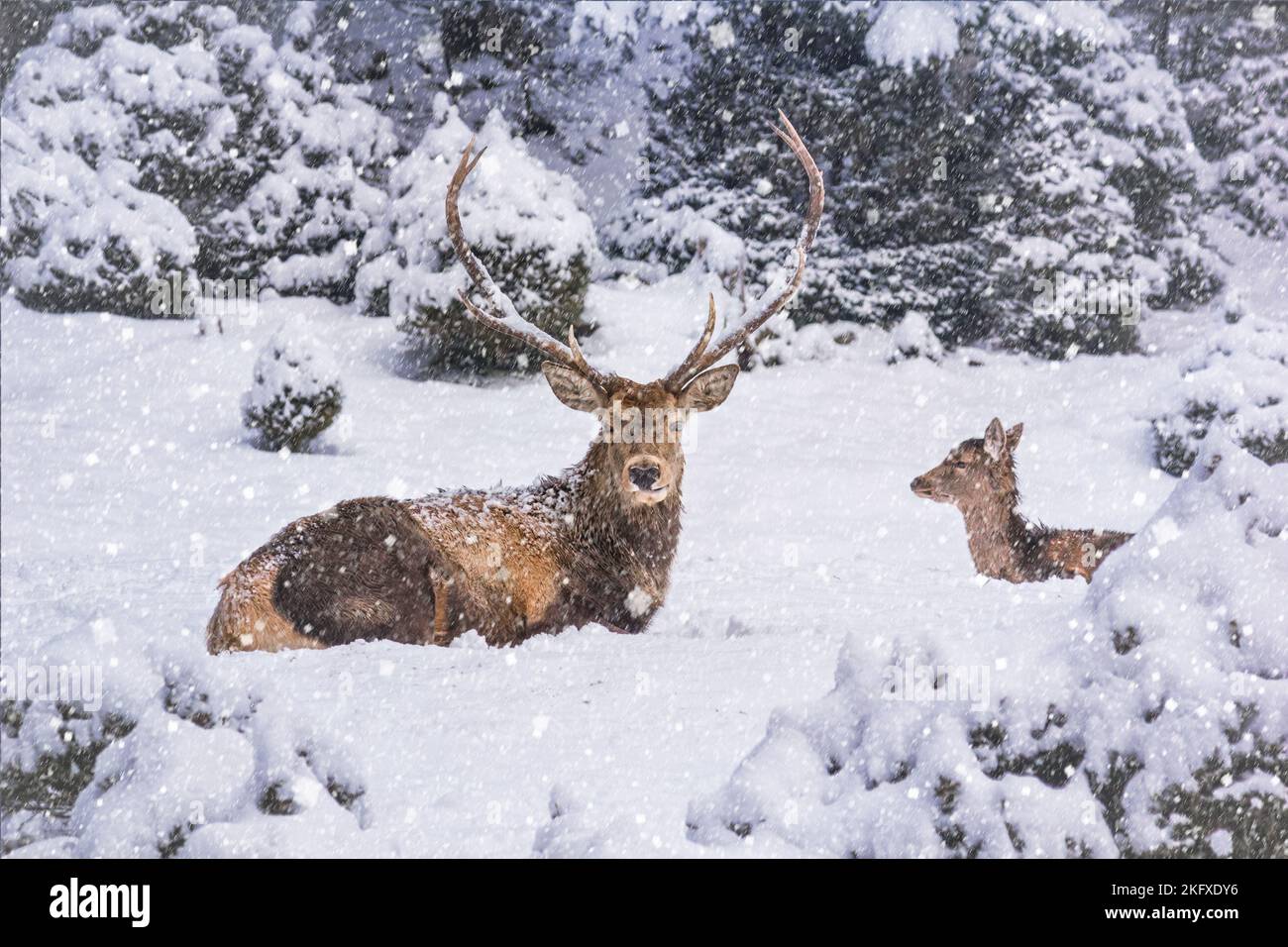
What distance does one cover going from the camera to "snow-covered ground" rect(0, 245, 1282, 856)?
280 centimetres

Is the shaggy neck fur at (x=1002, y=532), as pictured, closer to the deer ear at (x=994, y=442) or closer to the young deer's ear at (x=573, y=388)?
the deer ear at (x=994, y=442)

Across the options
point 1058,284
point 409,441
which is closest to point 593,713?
point 409,441

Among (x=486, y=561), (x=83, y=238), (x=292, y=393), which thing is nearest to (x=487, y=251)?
(x=292, y=393)

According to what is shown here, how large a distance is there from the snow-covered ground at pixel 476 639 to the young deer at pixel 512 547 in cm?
15

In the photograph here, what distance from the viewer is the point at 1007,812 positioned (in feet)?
8.44

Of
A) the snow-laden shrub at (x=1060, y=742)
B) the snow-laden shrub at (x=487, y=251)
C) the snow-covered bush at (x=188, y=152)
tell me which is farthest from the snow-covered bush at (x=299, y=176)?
the snow-laden shrub at (x=1060, y=742)

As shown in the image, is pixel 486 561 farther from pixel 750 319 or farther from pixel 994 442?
pixel 994 442

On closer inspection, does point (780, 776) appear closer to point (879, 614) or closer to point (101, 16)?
point (879, 614)

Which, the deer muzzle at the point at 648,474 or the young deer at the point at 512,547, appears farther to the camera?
the deer muzzle at the point at 648,474

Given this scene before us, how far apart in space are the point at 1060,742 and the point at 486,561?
2322mm

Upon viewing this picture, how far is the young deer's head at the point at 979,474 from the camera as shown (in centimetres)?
634

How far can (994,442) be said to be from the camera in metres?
6.39

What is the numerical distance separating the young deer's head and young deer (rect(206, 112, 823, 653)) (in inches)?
69.8

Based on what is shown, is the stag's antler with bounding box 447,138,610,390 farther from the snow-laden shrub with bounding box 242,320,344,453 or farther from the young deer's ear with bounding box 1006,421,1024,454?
the snow-laden shrub with bounding box 242,320,344,453
